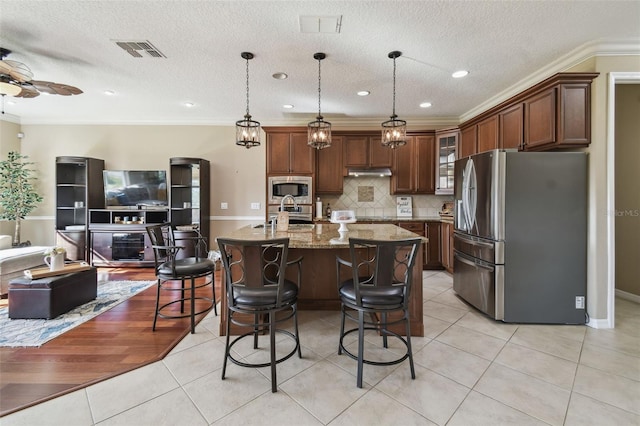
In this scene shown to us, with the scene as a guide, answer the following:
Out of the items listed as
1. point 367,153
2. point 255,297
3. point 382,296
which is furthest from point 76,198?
point 382,296

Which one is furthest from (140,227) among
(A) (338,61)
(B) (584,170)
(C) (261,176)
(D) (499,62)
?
(B) (584,170)

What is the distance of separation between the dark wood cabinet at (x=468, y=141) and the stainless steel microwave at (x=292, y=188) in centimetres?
259

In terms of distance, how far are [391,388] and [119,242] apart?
5068 mm

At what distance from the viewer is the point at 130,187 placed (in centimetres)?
482

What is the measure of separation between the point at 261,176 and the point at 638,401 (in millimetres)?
5059

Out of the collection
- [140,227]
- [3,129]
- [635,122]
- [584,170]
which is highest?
[3,129]

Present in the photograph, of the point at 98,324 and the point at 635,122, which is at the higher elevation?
the point at 635,122

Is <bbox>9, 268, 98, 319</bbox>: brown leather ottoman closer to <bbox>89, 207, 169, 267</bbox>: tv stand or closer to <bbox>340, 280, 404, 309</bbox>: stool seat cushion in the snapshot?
<bbox>89, 207, 169, 267</bbox>: tv stand

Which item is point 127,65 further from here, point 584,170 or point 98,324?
point 584,170

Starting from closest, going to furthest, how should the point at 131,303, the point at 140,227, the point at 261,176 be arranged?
the point at 131,303 < the point at 140,227 < the point at 261,176

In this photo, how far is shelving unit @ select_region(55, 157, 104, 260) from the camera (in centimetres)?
459

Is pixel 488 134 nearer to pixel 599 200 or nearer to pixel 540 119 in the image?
pixel 540 119

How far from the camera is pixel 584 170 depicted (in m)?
2.57

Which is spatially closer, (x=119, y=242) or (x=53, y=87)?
(x=53, y=87)
